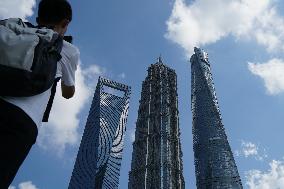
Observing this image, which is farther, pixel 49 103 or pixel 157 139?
pixel 157 139

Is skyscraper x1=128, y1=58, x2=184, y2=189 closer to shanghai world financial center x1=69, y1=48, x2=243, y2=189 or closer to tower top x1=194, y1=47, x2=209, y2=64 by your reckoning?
shanghai world financial center x1=69, y1=48, x2=243, y2=189

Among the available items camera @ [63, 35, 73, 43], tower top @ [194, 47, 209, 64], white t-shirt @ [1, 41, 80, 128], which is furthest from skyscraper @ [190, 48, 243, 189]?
white t-shirt @ [1, 41, 80, 128]

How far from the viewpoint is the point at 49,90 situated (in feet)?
8.55

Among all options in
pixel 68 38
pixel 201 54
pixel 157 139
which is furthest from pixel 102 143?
pixel 68 38

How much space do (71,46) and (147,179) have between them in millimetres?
Result: 94068

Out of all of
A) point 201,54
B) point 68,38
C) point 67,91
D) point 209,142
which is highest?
point 201,54

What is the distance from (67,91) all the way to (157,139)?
99827 millimetres

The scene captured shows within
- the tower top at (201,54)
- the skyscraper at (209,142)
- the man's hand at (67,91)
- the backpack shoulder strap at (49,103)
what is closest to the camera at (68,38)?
the man's hand at (67,91)

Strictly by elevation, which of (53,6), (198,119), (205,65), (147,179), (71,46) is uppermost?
(205,65)

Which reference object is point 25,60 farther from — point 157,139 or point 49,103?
point 157,139

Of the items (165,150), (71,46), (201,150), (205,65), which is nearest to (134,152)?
(165,150)

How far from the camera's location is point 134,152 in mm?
100688

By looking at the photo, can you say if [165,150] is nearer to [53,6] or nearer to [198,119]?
[198,119]

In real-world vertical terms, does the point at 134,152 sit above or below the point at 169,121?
below
